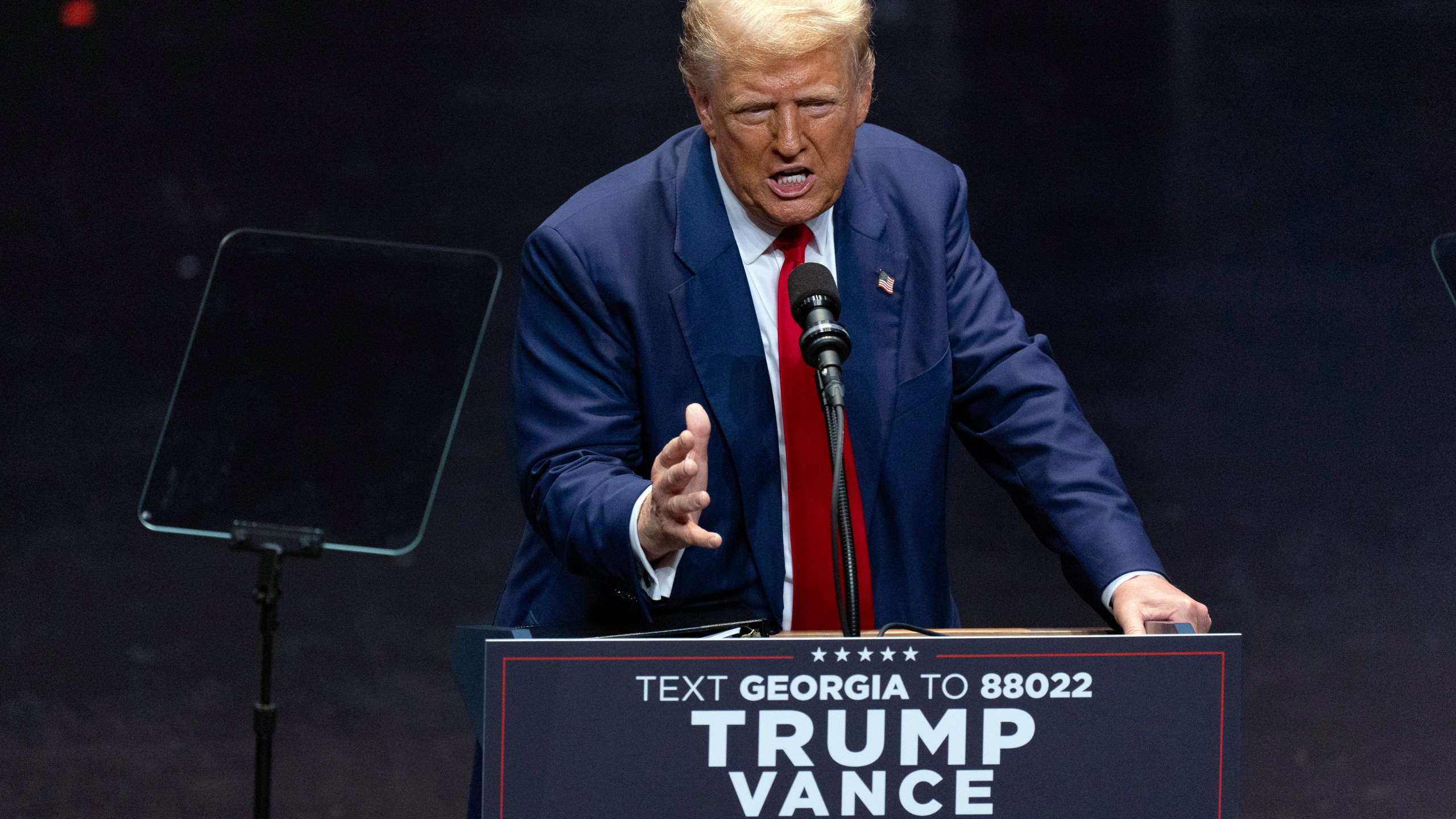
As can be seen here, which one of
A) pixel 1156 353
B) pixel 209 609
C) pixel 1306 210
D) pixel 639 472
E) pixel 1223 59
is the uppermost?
pixel 1223 59

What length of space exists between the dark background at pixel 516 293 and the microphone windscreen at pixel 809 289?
1.60 m

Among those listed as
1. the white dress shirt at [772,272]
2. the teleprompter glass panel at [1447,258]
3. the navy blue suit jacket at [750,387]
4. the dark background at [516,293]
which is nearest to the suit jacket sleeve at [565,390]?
the navy blue suit jacket at [750,387]

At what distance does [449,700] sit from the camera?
113 inches

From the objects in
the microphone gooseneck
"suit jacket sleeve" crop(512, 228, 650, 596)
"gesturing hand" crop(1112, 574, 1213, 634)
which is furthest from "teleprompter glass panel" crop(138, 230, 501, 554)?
"gesturing hand" crop(1112, 574, 1213, 634)

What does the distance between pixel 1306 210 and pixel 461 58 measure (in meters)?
1.62

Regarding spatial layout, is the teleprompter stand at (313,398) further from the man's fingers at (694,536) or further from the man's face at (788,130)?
the man's fingers at (694,536)

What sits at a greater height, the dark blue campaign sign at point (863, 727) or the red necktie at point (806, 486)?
the red necktie at point (806, 486)

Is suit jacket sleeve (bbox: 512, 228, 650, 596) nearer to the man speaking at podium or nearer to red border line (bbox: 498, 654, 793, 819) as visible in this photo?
the man speaking at podium

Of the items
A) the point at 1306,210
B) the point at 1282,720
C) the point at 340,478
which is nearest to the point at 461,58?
the point at 340,478

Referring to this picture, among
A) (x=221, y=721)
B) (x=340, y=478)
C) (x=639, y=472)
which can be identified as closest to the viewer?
(x=639, y=472)

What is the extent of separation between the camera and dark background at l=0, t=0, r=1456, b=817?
2.77 m

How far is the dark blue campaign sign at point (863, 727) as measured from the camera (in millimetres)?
1071

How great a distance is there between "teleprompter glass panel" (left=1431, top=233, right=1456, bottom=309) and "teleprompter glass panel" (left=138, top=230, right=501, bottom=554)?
4.33 ft

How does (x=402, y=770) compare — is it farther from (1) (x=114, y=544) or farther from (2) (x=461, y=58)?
(2) (x=461, y=58)
